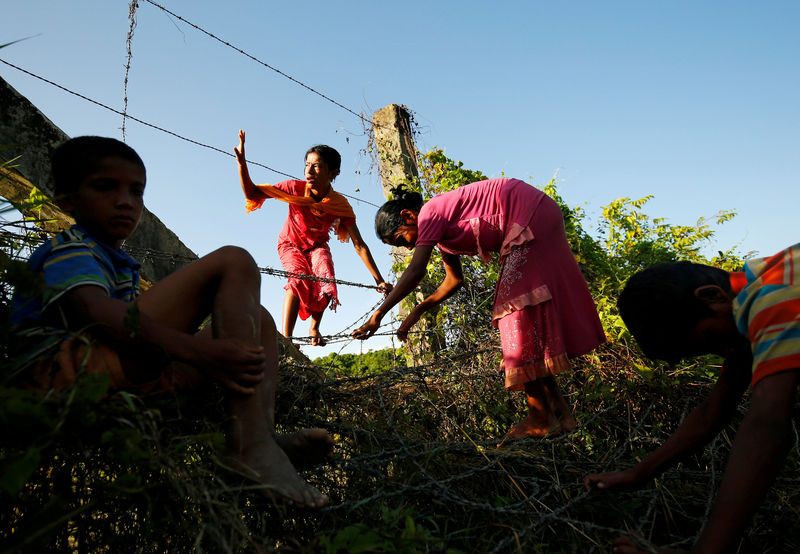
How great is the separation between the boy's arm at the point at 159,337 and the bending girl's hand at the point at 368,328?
1885 mm

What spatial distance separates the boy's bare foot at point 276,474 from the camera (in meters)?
1.34

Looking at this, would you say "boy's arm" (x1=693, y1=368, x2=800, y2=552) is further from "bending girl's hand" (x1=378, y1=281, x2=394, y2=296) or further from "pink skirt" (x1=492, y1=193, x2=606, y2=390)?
"bending girl's hand" (x1=378, y1=281, x2=394, y2=296)

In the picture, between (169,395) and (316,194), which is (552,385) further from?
(316,194)

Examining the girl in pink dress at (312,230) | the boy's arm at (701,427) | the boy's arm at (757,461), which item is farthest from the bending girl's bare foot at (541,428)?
the girl in pink dress at (312,230)

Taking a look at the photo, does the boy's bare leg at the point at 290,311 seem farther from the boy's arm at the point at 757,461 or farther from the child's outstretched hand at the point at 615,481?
the boy's arm at the point at 757,461

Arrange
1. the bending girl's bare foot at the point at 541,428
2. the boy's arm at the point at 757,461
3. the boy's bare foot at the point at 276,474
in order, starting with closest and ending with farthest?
the boy's arm at the point at 757,461 → the boy's bare foot at the point at 276,474 → the bending girl's bare foot at the point at 541,428

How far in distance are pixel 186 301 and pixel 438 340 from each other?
331 cm

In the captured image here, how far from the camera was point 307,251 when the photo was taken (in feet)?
16.8

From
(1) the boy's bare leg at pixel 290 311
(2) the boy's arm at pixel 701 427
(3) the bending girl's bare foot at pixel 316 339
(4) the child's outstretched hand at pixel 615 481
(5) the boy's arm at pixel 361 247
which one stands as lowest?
(4) the child's outstretched hand at pixel 615 481

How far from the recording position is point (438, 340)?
4621 millimetres

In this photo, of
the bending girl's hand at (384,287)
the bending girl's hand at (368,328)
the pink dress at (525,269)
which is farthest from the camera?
the bending girl's hand at (384,287)

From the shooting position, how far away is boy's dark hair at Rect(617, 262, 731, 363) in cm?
146

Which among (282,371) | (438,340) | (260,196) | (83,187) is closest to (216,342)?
(83,187)

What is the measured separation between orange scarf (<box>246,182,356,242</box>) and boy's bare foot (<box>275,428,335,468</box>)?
3.52m
